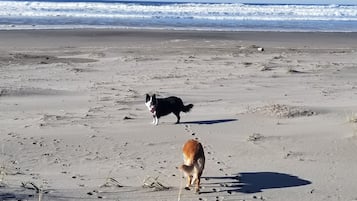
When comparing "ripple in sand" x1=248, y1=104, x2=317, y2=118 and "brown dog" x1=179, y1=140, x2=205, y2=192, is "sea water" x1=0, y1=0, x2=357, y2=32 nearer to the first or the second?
"ripple in sand" x1=248, y1=104, x2=317, y2=118

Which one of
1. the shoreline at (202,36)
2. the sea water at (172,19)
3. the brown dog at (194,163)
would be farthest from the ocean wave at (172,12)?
the brown dog at (194,163)

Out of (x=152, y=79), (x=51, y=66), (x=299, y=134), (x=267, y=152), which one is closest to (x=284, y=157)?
(x=267, y=152)

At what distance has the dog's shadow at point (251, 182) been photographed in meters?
5.64

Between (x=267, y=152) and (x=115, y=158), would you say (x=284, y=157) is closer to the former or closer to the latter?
(x=267, y=152)

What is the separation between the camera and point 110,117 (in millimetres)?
9086

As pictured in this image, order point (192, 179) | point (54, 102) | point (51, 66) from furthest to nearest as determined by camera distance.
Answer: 1. point (51, 66)
2. point (54, 102)
3. point (192, 179)

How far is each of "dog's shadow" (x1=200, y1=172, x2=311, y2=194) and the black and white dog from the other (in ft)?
9.26

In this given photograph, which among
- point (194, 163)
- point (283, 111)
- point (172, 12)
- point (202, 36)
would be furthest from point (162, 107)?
point (172, 12)

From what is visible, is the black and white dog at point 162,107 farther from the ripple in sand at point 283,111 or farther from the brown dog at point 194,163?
the brown dog at point 194,163

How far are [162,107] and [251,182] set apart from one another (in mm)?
3244

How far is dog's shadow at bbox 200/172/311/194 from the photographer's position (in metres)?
5.64

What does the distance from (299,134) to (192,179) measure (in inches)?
113

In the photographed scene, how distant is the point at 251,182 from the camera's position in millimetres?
5898

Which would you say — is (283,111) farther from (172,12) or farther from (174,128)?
(172,12)
